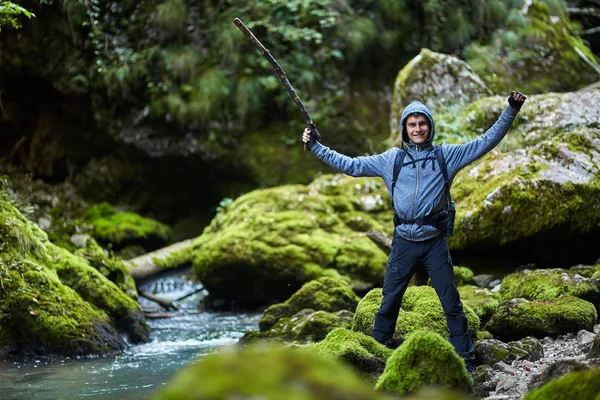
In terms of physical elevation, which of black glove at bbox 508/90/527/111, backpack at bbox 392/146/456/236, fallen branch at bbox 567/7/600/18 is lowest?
backpack at bbox 392/146/456/236

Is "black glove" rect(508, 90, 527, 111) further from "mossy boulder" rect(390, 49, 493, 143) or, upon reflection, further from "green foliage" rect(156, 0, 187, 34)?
"green foliage" rect(156, 0, 187, 34)

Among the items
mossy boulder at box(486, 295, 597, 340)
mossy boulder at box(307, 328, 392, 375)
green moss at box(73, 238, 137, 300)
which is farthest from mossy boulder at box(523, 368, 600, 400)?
green moss at box(73, 238, 137, 300)

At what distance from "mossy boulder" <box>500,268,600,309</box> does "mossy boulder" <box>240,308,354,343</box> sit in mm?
1856

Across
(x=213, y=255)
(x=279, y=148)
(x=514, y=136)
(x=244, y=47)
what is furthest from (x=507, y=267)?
(x=244, y=47)

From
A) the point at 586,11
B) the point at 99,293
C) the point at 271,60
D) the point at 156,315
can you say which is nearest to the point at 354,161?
the point at 271,60

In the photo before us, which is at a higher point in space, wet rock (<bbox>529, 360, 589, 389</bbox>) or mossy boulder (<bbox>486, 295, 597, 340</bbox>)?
wet rock (<bbox>529, 360, 589, 389</bbox>)

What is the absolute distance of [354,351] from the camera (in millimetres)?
4625

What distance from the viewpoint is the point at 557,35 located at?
15.2m

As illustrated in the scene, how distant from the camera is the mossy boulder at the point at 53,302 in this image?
7.18 m

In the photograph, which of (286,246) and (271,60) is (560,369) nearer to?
(271,60)

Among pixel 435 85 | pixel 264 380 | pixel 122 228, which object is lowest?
pixel 122 228

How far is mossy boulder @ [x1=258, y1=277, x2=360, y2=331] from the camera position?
824 cm

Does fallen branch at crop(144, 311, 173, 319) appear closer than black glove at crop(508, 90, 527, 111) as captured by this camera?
No

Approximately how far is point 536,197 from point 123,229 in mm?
9233
